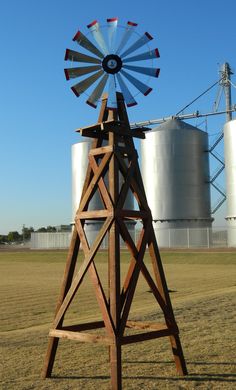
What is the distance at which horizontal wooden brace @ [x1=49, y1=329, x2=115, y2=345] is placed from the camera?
24.1ft

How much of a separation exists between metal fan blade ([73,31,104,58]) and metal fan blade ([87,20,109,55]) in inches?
3.4

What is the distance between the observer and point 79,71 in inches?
348

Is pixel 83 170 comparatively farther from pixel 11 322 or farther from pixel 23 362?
pixel 23 362

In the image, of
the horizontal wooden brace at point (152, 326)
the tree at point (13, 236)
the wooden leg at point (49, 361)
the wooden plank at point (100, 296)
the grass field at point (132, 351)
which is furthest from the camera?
the tree at point (13, 236)

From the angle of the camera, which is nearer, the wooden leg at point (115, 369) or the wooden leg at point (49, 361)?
the wooden leg at point (115, 369)

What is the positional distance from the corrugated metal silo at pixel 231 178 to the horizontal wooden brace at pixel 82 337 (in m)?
43.5

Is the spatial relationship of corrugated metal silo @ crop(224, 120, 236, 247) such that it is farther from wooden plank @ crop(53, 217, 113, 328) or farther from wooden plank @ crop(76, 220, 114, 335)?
wooden plank @ crop(53, 217, 113, 328)

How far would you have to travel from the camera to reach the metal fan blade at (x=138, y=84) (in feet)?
29.2

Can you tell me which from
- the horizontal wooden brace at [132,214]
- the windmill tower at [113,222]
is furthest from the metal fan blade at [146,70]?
the horizontal wooden brace at [132,214]

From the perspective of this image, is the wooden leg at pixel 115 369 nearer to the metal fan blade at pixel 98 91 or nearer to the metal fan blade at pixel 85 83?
the metal fan blade at pixel 98 91

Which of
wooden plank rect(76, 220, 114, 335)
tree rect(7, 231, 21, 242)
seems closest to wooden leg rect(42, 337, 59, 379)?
wooden plank rect(76, 220, 114, 335)

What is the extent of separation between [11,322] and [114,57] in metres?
8.09

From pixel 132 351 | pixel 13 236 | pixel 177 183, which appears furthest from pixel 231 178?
pixel 13 236

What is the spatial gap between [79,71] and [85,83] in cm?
22
